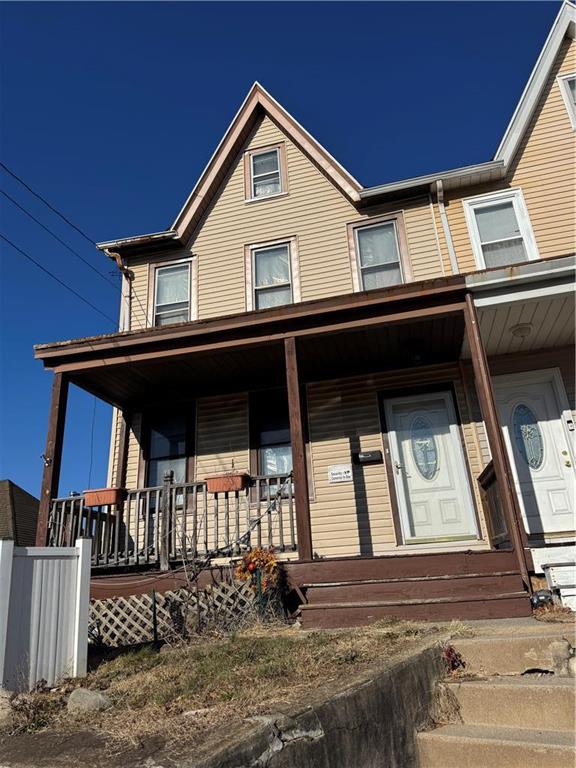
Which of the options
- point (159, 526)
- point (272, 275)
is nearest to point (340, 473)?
point (159, 526)

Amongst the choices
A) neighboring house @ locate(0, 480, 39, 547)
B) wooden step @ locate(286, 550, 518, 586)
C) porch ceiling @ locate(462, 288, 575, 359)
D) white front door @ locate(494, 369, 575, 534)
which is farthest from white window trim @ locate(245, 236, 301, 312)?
neighboring house @ locate(0, 480, 39, 547)

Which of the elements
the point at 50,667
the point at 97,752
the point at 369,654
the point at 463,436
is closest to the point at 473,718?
the point at 369,654

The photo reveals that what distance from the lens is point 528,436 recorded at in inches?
310

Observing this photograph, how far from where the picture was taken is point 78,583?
3969mm

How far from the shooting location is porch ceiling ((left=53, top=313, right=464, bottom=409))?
7.61 m

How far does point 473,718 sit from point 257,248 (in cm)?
853

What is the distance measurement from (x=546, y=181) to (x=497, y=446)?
580 cm

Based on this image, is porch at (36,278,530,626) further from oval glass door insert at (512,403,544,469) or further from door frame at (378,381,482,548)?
oval glass door insert at (512,403,544,469)

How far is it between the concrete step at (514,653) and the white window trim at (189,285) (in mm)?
7515

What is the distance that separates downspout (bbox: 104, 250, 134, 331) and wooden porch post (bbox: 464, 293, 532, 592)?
6309mm

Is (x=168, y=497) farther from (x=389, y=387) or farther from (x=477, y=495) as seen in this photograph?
(x=477, y=495)

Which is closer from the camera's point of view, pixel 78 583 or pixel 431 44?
pixel 78 583

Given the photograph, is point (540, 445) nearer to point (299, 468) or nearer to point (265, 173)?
point (299, 468)

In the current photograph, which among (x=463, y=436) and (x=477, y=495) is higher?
(x=463, y=436)
